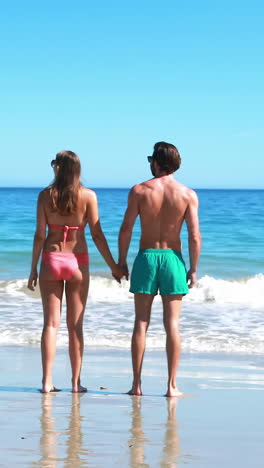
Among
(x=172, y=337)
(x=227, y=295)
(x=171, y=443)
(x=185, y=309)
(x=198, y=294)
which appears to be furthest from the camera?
(x=227, y=295)

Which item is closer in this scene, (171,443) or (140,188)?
(171,443)

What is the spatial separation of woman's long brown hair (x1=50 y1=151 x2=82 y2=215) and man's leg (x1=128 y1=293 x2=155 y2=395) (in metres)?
0.71

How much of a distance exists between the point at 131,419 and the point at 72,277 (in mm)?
1052

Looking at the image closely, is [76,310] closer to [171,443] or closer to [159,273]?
[159,273]

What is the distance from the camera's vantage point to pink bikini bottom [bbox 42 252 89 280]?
15.6 ft

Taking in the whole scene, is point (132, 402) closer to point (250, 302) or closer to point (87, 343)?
point (87, 343)

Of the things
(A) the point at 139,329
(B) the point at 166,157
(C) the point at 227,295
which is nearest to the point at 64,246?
(A) the point at 139,329

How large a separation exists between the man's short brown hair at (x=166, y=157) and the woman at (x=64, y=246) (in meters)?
0.47

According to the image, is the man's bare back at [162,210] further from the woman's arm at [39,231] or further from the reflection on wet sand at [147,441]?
the reflection on wet sand at [147,441]

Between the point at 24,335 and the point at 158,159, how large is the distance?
3.45 m

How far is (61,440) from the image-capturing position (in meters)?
3.65

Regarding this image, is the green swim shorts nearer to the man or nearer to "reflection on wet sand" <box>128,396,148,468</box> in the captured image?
the man

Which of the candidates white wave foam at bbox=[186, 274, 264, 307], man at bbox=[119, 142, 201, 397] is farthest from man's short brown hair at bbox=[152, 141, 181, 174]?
white wave foam at bbox=[186, 274, 264, 307]

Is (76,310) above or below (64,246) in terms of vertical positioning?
below
